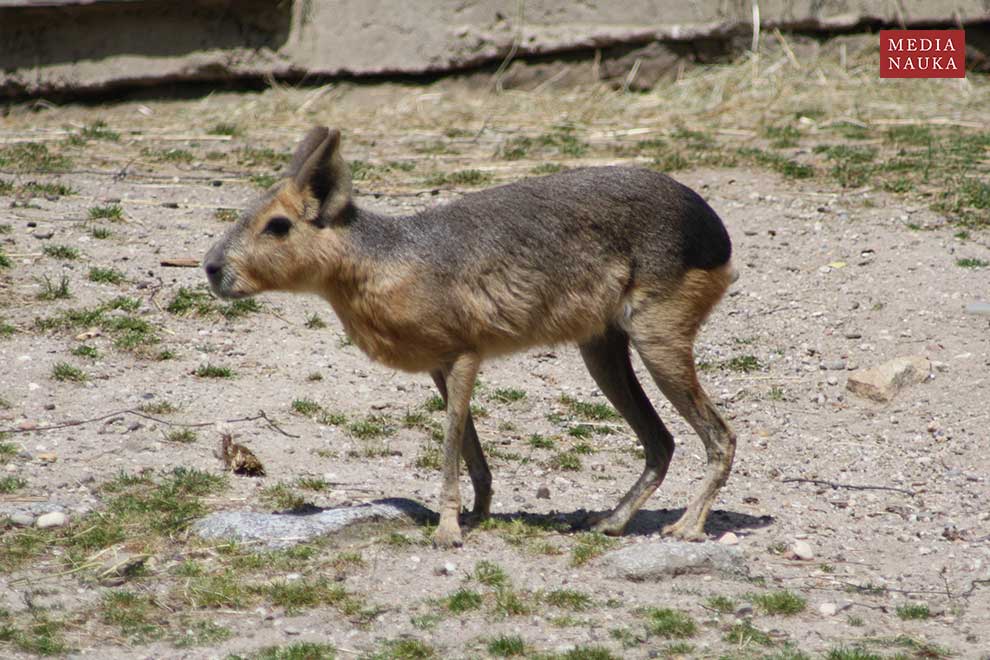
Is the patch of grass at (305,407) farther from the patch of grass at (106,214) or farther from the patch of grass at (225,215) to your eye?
the patch of grass at (106,214)

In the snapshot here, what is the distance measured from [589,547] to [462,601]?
81 centimetres

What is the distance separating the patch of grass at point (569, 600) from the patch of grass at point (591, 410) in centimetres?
272

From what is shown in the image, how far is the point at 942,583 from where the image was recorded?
561 centimetres

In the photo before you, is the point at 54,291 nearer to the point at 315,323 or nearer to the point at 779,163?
the point at 315,323

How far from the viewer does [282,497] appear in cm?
627

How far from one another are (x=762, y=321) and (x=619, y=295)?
124 inches

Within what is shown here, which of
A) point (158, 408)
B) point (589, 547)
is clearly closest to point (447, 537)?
point (589, 547)

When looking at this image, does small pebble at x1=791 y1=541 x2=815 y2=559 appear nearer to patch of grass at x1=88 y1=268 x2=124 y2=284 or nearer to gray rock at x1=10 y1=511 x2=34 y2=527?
gray rock at x1=10 y1=511 x2=34 y2=527

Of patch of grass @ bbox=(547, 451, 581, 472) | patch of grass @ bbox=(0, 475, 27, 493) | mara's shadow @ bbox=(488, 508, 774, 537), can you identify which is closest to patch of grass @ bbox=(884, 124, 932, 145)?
patch of grass @ bbox=(547, 451, 581, 472)

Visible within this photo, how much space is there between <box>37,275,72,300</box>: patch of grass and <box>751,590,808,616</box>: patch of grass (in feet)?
16.5

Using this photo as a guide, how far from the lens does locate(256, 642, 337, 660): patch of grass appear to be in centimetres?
469

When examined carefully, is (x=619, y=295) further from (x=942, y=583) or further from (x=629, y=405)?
(x=942, y=583)

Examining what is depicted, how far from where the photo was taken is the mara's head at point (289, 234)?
18.8 ft

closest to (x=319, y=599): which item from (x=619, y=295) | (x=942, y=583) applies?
(x=619, y=295)
